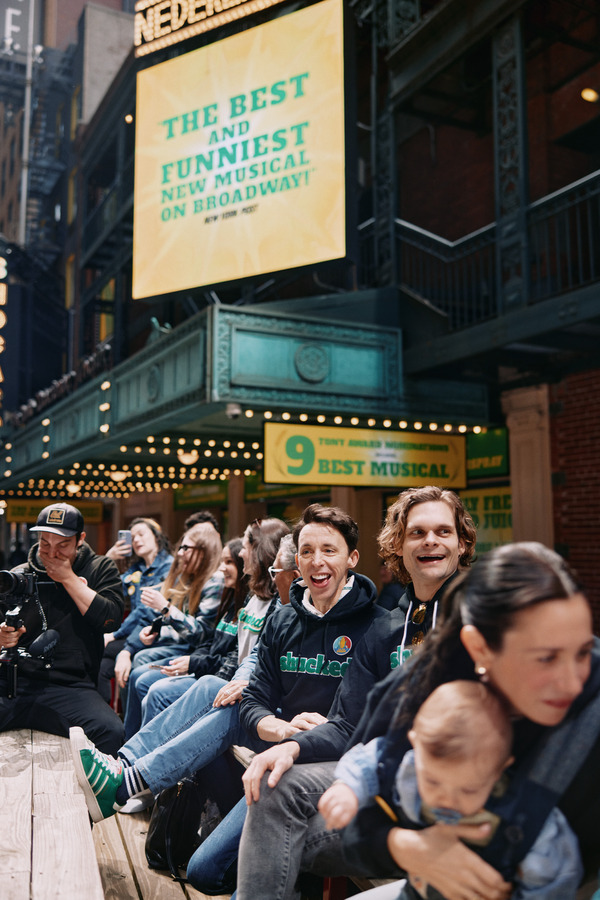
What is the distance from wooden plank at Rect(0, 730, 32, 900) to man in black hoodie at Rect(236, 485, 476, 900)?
769mm

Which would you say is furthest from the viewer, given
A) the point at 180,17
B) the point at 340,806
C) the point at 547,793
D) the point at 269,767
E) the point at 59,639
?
the point at 180,17

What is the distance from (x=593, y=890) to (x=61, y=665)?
11.9 ft

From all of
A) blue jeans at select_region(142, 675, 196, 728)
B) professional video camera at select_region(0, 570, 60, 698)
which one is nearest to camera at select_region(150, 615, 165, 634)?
blue jeans at select_region(142, 675, 196, 728)

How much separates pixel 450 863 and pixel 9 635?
330 cm

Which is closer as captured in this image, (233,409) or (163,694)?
(163,694)

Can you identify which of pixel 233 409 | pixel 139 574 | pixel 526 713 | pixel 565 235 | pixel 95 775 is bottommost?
pixel 95 775

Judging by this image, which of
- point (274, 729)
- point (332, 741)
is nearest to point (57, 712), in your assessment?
point (274, 729)

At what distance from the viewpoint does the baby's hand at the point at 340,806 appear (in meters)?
1.76

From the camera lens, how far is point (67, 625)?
180 inches

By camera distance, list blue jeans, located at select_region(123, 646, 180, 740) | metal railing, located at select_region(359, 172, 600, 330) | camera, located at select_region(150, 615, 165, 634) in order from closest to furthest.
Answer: camera, located at select_region(150, 615, 165, 634) < blue jeans, located at select_region(123, 646, 180, 740) < metal railing, located at select_region(359, 172, 600, 330)

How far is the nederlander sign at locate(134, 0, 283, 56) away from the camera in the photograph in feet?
45.4

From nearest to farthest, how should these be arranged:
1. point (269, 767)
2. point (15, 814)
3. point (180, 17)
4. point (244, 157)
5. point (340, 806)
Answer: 1. point (340, 806)
2. point (269, 767)
3. point (15, 814)
4. point (244, 157)
5. point (180, 17)

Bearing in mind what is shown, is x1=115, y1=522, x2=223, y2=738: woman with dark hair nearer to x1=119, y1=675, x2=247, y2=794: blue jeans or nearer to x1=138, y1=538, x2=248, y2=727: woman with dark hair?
x1=138, y1=538, x2=248, y2=727: woman with dark hair

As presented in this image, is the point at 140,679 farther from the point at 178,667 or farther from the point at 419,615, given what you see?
the point at 419,615
